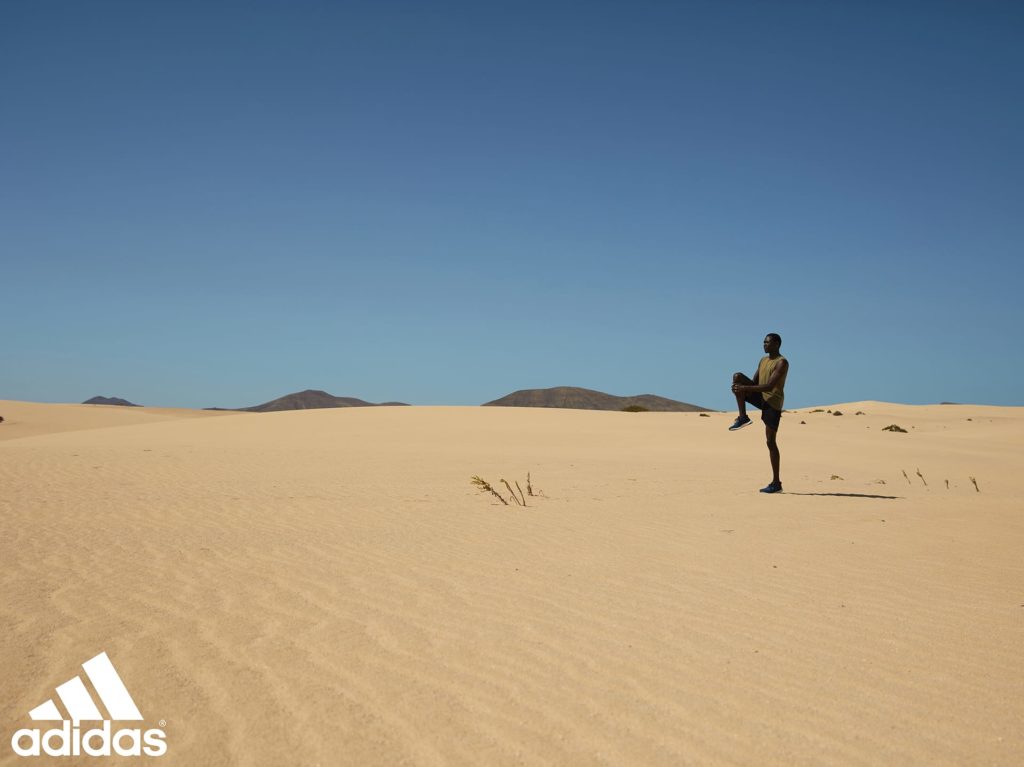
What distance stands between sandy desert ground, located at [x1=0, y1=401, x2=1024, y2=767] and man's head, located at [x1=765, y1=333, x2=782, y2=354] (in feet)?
6.54

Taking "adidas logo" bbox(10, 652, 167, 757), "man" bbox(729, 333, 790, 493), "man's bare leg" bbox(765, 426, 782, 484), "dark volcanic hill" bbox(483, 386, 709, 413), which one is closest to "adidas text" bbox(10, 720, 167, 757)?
"adidas logo" bbox(10, 652, 167, 757)

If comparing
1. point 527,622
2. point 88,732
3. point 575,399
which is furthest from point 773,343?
point 575,399

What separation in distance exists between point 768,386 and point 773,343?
1.96ft

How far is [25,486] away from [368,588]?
26.3ft

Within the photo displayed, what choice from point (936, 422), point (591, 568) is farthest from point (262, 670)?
point (936, 422)

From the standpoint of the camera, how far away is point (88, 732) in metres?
2.79

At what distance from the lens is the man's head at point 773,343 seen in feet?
31.8

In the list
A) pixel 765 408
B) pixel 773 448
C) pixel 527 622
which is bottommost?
pixel 527 622

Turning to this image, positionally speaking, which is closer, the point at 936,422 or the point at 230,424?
the point at 230,424

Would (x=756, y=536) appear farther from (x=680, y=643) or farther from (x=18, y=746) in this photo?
(x=18, y=746)

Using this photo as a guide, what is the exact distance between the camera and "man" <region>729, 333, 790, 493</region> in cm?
951

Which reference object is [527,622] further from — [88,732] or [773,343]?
[773,343]

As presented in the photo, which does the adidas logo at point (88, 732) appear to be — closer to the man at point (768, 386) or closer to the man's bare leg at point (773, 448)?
the man at point (768, 386)

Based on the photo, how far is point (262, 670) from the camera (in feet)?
10.8
